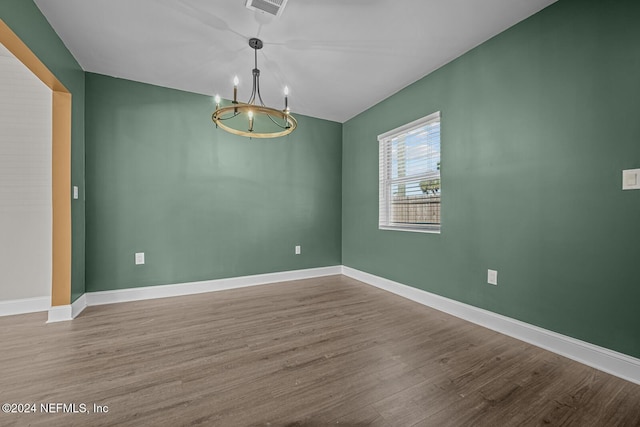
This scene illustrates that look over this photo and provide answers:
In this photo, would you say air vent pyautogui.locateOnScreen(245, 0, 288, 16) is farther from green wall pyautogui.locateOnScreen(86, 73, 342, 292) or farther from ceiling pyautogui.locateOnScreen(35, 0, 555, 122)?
green wall pyautogui.locateOnScreen(86, 73, 342, 292)

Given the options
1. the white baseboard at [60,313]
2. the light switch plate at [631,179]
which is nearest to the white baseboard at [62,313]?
the white baseboard at [60,313]

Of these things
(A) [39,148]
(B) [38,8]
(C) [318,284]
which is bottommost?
(C) [318,284]

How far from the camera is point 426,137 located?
9.65ft

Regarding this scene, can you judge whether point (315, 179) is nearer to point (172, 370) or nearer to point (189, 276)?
point (189, 276)

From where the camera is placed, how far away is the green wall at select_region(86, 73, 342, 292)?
2.86 m

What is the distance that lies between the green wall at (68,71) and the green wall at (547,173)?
3376 millimetres

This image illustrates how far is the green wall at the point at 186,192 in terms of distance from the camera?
9.37ft

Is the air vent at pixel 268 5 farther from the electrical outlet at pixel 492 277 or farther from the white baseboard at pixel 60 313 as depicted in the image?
the white baseboard at pixel 60 313

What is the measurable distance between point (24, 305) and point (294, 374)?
9.61ft

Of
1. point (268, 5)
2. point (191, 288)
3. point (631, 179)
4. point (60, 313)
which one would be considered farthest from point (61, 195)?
point (631, 179)

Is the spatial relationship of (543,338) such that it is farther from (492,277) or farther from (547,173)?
(547,173)

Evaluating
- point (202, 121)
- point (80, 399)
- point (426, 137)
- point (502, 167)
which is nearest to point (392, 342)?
point (502, 167)

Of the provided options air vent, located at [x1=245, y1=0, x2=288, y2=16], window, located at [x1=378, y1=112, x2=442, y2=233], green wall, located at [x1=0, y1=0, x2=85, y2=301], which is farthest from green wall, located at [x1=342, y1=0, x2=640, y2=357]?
green wall, located at [x1=0, y1=0, x2=85, y2=301]

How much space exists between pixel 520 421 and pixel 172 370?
1.90 metres
